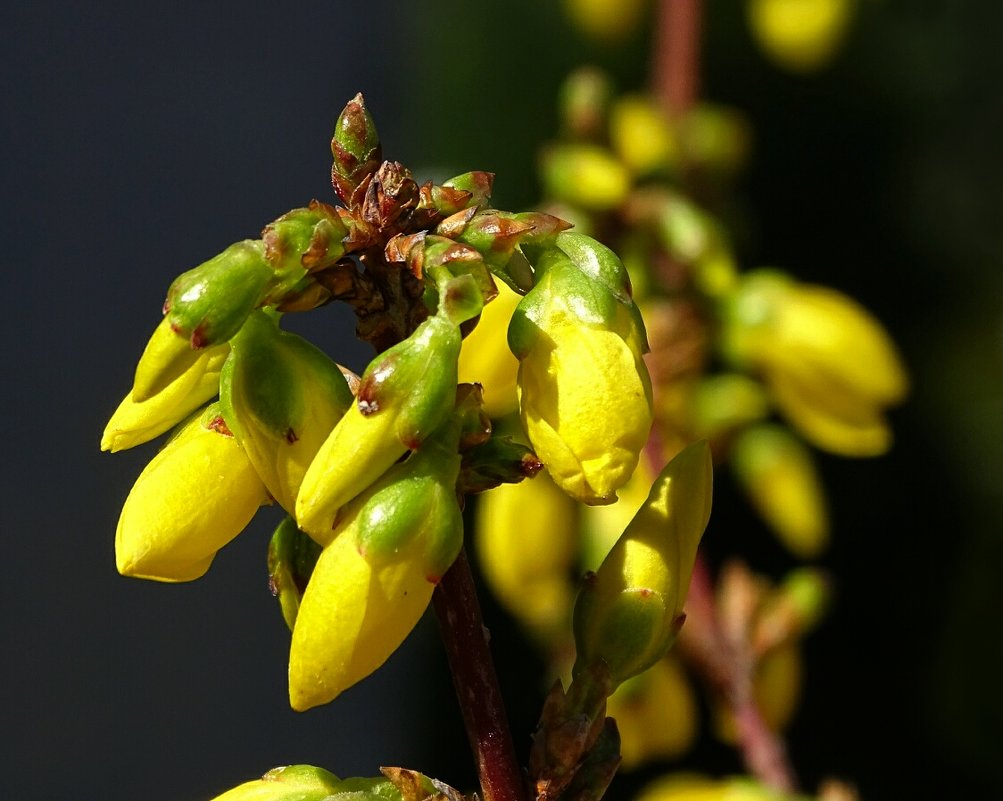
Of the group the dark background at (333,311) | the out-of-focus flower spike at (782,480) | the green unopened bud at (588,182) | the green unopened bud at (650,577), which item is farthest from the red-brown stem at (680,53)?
the green unopened bud at (650,577)

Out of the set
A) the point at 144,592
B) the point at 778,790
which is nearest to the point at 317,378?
the point at 778,790

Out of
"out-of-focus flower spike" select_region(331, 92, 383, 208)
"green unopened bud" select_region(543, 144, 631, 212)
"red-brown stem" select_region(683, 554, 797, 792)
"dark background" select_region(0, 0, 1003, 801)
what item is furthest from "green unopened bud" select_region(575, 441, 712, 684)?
"dark background" select_region(0, 0, 1003, 801)

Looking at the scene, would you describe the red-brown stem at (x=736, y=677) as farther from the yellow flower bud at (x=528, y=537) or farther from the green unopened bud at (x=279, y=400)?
the green unopened bud at (x=279, y=400)

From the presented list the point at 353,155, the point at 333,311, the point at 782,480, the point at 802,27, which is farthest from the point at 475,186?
the point at 333,311

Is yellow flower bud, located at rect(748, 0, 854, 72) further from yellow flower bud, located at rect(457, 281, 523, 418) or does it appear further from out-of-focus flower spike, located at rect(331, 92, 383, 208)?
out-of-focus flower spike, located at rect(331, 92, 383, 208)

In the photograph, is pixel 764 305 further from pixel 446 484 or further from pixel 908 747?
pixel 908 747

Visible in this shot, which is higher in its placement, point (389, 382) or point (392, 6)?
point (389, 382)

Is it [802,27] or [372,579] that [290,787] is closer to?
[372,579]
